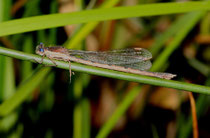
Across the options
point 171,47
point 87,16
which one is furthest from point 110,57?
point 87,16

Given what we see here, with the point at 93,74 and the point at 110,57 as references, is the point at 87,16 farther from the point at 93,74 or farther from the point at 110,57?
the point at 110,57

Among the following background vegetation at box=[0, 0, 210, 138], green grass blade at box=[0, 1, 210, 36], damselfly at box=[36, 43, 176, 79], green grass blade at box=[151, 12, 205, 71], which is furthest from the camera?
damselfly at box=[36, 43, 176, 79]

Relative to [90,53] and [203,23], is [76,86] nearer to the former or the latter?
[90,53]

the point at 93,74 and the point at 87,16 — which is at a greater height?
the point at 87,16

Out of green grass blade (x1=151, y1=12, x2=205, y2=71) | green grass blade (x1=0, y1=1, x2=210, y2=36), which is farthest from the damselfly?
green grass blade (x1=0, y1=1, x2=210, y2=36)

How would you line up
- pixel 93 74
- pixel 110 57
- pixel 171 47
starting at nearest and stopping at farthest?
pixel 93 74, pixel 171 47, pixel 110 57

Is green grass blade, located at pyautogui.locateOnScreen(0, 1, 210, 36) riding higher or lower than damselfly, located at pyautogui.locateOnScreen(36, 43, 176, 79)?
higher

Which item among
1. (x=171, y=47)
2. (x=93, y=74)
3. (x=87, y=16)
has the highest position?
(x=87, y=16)

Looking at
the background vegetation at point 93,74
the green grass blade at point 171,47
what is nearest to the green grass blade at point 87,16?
the background vegetation at point 93,74

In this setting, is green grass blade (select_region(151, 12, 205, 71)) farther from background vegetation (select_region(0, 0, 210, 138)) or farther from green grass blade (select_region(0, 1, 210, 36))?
green grass blade (select_region(0, 1, 210, 36))
